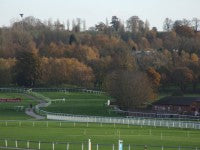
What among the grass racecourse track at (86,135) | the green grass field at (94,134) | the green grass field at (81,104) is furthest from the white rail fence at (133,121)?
the green grass field at (81,104)

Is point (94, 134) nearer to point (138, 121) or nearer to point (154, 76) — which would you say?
point (138, 121)

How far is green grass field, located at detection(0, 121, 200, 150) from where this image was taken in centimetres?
5416

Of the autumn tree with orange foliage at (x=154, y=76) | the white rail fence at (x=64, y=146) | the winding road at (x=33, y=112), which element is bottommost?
the winding road at (x=33, y=112)

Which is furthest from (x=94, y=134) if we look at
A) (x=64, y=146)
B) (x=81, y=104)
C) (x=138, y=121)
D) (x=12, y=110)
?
(x=81, y=104)

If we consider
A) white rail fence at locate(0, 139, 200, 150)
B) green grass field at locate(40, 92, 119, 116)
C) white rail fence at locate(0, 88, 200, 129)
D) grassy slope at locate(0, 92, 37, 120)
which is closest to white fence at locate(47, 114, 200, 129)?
white rail fence at locate(0, 88, 200, 129)

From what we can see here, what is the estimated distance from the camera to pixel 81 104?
10650 centimetres

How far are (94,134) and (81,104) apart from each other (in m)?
44.2

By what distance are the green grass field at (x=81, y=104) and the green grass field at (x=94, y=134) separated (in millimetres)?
18638

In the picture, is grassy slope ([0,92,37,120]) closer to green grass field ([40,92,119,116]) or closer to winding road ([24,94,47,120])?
winding road ([24,94,47,120])

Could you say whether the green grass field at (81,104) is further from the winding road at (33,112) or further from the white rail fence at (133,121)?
the white rail fence at (133,121)

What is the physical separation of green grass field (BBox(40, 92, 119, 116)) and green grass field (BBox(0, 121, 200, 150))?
1864 cm

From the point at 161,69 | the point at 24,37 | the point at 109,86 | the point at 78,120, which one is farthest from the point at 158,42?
the point at 78,120

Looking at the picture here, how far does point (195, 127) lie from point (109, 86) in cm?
3797

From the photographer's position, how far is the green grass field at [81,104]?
3771 inches
